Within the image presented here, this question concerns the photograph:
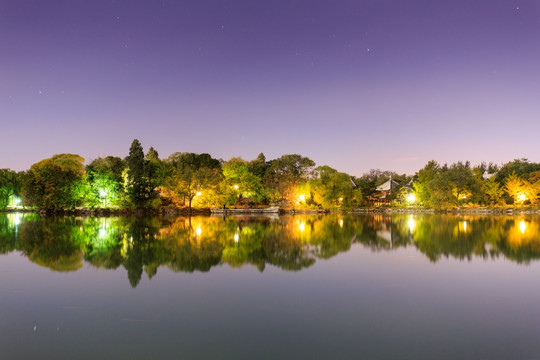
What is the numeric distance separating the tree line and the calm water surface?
31324 mm

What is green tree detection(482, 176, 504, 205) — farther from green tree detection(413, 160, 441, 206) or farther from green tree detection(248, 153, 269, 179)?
green tree detection(248, 153, 269, 179)

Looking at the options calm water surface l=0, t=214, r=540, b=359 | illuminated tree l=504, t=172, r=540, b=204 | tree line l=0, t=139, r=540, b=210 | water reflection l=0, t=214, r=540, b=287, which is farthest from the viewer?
illuminated tree l=504, t=172, r=540, b=204

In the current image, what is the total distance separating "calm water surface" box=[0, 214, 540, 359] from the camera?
4961mm

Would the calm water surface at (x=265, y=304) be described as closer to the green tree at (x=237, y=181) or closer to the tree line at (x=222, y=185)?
the tree line at (x=222, y=185)

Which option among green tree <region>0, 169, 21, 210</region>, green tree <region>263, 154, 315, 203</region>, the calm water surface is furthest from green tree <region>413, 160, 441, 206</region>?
green tree <region>0, 169, 21, 210</region>

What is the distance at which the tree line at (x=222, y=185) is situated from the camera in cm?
4284

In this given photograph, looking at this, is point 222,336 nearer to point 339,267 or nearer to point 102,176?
point 339,267

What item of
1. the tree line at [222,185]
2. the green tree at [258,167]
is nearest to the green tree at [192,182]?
the tree line at [222,185]

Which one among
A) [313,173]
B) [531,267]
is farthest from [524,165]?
[531,267]

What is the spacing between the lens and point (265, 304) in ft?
23.1

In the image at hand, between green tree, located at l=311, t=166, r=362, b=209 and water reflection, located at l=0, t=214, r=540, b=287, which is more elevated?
green tree, located at l=311, t=166, r=362, b=209

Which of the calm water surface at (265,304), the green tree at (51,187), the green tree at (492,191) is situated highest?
the green tree at (51,187)

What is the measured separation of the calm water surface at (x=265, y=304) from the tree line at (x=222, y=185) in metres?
31.3

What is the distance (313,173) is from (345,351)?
52441mm
